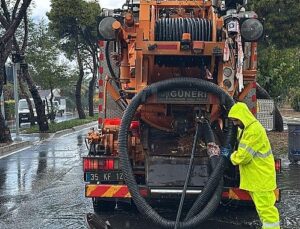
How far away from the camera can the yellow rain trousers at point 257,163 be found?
18.9ft

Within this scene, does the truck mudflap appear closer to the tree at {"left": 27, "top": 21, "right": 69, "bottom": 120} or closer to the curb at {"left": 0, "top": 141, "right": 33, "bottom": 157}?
the curb at {"left": 0, "top": 141, "right": 33, "bottom": 157}

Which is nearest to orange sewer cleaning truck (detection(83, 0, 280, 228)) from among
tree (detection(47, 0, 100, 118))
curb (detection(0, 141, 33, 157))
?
curb (detection(0, 141, 33, 157))

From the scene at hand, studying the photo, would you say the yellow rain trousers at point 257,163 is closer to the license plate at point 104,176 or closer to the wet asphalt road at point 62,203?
the wet asphalt road at point 62,203

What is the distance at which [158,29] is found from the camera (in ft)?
20.9

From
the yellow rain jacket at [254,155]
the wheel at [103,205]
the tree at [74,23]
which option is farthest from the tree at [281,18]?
the tree at [74,23]

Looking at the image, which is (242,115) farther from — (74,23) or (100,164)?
(74,23)

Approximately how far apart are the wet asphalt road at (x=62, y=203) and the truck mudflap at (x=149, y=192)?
550 mm

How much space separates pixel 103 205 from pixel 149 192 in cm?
148

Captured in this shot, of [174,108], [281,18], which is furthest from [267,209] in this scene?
[281,18]

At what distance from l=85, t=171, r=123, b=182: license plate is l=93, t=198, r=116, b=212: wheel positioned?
778 mm

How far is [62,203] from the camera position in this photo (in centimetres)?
844

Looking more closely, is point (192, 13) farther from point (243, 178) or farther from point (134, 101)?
point (243, 178)

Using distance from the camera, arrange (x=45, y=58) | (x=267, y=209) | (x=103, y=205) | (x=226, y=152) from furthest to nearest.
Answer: (x=45, y=58) < (x=103, y=205) < (x=226, y=152) < (x=267, y=209)

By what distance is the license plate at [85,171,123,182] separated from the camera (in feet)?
22.0
